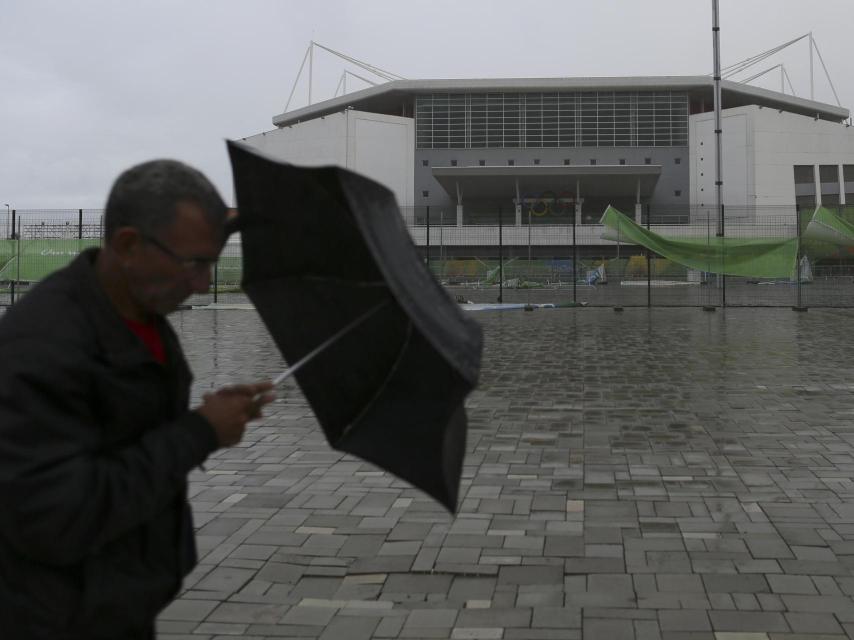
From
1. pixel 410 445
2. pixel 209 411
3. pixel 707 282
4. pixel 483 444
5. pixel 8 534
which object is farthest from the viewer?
pixel 707 282

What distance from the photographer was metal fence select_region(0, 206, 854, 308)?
22281 millimetres

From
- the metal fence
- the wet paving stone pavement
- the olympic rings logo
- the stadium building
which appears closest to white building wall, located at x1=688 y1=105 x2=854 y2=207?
the stadium building

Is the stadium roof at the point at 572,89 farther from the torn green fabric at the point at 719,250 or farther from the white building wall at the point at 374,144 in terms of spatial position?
the torn green fabric at the point at 719,250

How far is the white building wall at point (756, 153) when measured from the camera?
68.9 meters

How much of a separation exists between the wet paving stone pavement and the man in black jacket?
1.87 meters

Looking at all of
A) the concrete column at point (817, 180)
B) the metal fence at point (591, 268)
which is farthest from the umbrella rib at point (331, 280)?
the concrete column at point (817, 180)

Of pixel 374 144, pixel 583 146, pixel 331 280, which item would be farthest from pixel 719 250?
pixel 374 144

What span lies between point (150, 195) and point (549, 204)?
68.7m

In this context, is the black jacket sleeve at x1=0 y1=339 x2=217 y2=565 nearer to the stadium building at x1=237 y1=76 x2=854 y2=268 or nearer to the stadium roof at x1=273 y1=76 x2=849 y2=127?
the stadium building at x1=237 y1=76 x2=854 y2=268

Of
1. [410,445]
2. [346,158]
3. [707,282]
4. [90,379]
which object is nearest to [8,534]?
[90,379]

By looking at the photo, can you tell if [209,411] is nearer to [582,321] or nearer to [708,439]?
[708,439]

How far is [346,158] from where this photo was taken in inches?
2852

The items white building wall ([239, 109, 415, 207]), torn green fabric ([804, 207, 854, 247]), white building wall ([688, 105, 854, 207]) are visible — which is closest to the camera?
torn green fabric ([804, 207, 854, 247])

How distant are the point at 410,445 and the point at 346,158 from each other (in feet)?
237
